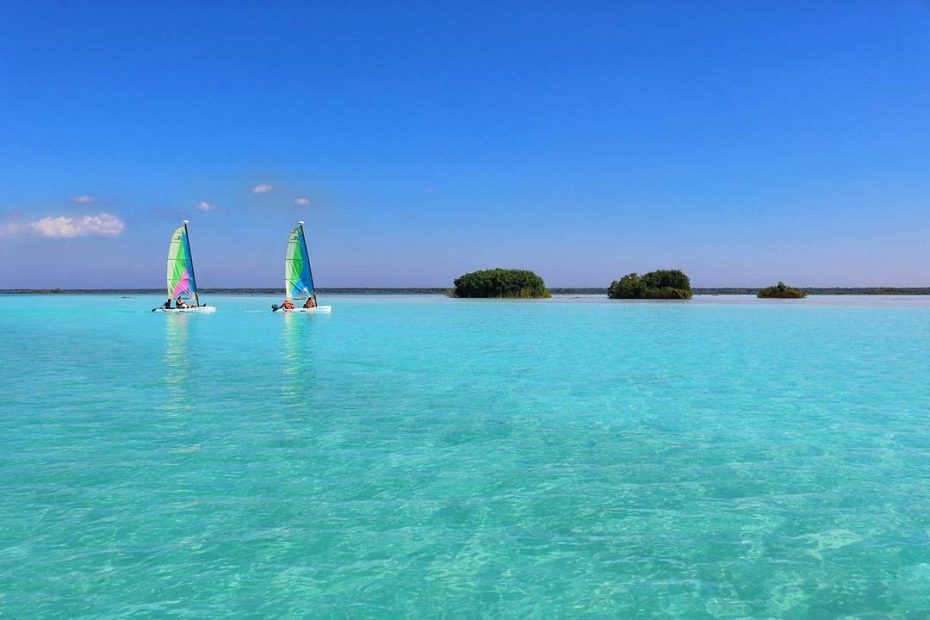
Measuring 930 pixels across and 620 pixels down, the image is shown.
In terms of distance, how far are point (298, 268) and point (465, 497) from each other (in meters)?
57.9

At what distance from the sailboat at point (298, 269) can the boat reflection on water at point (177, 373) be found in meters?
25.7

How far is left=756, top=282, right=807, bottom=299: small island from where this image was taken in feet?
382

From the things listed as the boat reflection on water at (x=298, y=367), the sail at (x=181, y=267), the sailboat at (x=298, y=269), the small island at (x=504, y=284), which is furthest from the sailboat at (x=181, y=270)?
the small island at (x=504, y=284)

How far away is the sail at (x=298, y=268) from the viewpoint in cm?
6125

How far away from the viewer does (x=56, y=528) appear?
7.25 meters

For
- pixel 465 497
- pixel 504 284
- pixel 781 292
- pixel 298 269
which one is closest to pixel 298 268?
pixel 298 269

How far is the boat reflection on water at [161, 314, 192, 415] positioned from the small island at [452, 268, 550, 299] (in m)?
92.7

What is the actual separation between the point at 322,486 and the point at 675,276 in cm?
10969

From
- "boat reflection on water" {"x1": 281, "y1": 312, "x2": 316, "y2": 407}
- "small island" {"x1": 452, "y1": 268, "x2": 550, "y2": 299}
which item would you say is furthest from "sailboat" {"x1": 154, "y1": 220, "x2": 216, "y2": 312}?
"small island" {"x1": 452, "y1": 268, "x2": 550, "y2": 299}

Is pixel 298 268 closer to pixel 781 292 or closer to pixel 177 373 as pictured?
pixel 177 373

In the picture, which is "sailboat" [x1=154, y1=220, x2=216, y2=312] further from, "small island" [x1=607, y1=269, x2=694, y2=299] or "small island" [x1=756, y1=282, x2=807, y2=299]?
"small island" [x1=756, y1=282, x2=807, y2=299]

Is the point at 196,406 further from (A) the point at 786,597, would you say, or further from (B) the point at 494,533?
(A) the point at 786,597

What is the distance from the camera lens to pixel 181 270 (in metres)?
64.7

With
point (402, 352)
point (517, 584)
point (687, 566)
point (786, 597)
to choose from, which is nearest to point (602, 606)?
point (517, 584)
